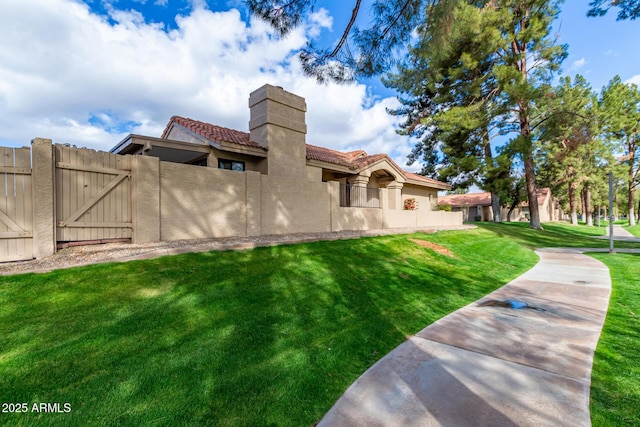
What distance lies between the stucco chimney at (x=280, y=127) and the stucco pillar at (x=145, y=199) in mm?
4947

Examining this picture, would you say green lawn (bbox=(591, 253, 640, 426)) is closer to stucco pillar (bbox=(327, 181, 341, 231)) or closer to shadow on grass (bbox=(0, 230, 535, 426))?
shadow on grass (bbox=(0, 230, 535, 426))

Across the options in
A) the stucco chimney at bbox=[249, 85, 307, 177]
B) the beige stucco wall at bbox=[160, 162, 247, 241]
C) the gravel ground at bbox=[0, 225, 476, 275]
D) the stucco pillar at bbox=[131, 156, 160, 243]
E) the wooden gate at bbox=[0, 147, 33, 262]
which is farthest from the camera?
the stucco chimney at bbox=[249, 85, 307, 177]

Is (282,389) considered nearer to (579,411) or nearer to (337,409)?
(337,409)

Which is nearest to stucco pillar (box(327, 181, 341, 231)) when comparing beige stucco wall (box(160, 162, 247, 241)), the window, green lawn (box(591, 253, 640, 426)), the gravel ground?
the window

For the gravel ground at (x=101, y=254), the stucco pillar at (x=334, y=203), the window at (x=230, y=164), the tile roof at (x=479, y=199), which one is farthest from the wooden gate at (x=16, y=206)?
the tile roof at (x=479, y=199)

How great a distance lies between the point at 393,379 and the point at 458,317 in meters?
2.43

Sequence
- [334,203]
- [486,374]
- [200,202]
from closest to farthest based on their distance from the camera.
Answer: [486,374], [200,202], [334,203]

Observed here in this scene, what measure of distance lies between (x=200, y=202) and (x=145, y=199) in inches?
55.8

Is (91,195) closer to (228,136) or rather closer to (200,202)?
(200,202)

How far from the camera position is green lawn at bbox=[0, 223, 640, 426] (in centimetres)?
260

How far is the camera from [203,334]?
12.1 feet

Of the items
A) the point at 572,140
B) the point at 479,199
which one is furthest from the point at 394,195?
the point at 479,199

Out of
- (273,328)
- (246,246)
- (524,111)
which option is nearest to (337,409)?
(273,328)

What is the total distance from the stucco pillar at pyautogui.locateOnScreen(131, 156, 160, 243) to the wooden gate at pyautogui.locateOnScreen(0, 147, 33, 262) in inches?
70.5
